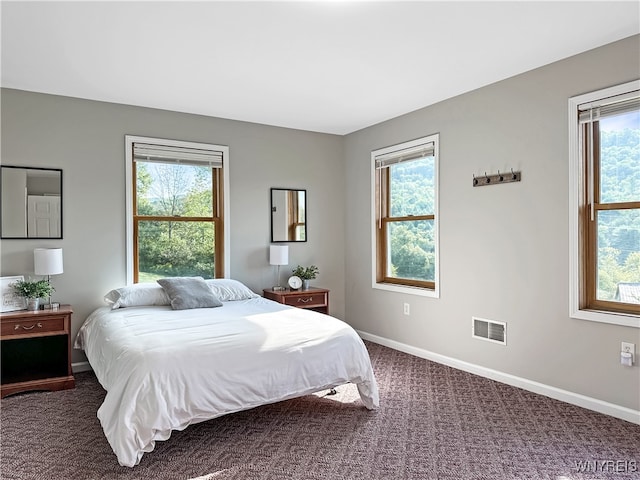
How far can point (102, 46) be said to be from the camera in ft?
10.0

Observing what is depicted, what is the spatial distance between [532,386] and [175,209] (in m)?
3.65

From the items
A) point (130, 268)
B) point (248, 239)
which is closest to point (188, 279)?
point (130, 268)

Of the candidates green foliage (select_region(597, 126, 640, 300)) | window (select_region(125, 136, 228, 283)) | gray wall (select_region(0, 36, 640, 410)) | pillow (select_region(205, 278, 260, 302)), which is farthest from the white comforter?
green foliage (select_region(597, 126, 640, 300))

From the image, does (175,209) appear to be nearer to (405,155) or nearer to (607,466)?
(405,155)

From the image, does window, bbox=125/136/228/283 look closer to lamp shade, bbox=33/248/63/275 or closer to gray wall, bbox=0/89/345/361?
gray wall, bbox=0/89/345/361

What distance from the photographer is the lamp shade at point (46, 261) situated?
3.77 metres

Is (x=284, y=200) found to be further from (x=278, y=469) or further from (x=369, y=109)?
(x=278, y=469)

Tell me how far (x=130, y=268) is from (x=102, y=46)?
209 centimetres

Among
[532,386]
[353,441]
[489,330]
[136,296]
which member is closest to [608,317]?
[532,386]

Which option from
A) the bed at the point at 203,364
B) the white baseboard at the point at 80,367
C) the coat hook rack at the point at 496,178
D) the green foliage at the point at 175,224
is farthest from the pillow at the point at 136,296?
the coat hook rack at the point at 496,178

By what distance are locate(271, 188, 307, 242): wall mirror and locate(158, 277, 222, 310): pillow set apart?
4.19ft

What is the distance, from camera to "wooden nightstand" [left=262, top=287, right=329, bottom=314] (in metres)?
4.83

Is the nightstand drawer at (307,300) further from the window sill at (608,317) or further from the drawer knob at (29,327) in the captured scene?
the window sill at (608,317)

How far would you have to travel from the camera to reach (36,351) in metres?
4.05
